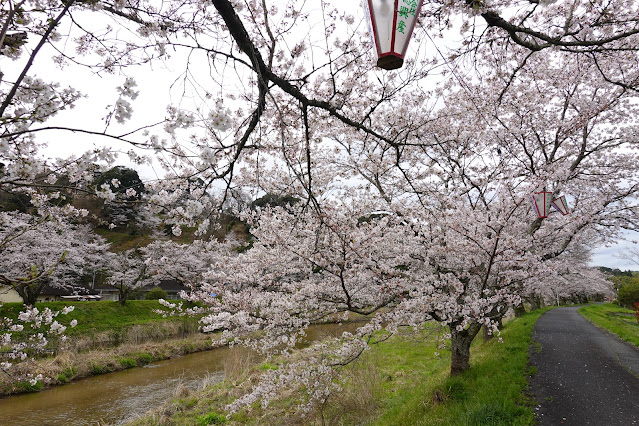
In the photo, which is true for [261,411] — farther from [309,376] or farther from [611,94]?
[611,94]

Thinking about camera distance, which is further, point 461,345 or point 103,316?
point 103,316

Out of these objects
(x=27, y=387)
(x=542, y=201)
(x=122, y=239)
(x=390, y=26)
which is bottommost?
(x=27, y=387)

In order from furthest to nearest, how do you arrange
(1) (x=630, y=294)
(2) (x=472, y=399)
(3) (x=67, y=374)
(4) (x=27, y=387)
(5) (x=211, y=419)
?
(1) (x=630, y=294) < (3) (x=67, y=374) < (4) (x=27, y=387) < (5) (x=211, y=419) < (2) (x=472, y=399)

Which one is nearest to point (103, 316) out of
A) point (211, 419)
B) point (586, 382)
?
point (211, 419)

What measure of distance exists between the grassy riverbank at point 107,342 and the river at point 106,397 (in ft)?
1.45

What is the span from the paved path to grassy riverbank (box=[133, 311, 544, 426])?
36 cm

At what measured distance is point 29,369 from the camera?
37.4ft

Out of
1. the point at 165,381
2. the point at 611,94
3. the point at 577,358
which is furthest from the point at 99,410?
the point at 611,94

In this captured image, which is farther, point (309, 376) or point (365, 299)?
point (365, 299)

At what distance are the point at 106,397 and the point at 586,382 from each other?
12.9 metres

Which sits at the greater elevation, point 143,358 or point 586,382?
point 586,382

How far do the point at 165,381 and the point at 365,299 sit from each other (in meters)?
9.06

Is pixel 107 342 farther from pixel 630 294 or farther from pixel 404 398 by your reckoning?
pixel 630 294

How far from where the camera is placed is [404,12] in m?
2.04
